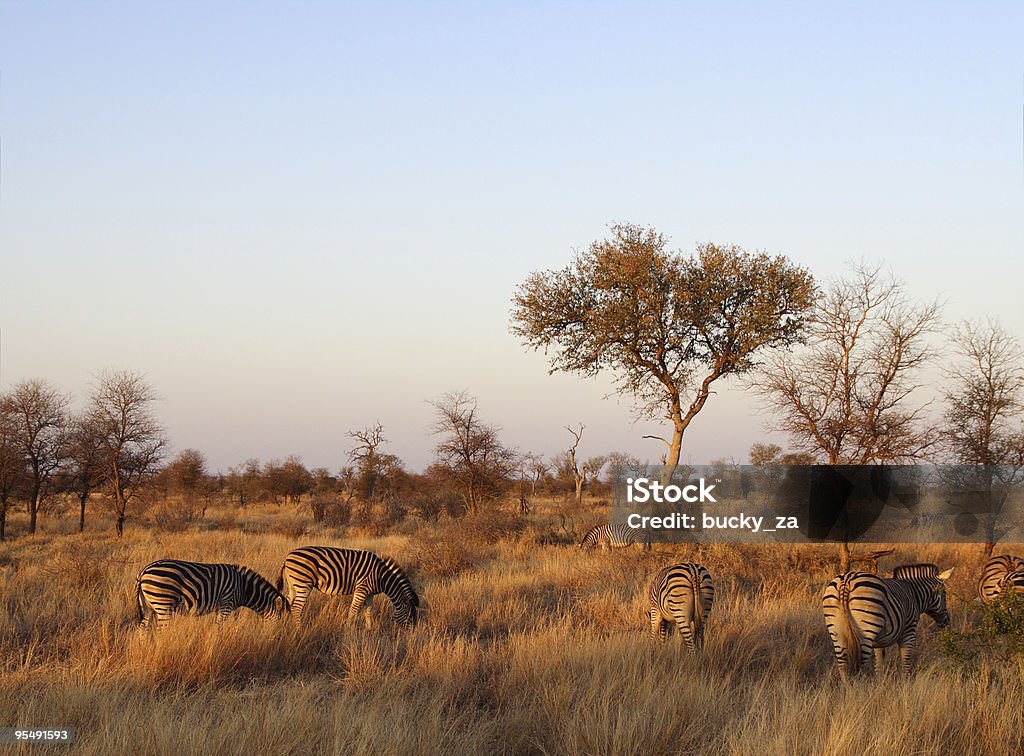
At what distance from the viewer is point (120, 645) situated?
9.02 m

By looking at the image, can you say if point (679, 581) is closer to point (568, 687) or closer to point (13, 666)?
point (568, 687)

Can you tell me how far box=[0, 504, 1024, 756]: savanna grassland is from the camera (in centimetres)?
568

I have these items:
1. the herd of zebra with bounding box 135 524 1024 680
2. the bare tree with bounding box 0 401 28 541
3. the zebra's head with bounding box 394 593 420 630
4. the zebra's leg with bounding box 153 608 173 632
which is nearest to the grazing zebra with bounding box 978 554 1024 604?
the herd of zebra with bounding box 135 524 1024 680

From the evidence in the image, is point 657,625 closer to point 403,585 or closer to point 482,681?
point 482,681

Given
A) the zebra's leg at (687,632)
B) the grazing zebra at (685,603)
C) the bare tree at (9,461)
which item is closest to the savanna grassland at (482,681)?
the zebra's leg at (687,632)

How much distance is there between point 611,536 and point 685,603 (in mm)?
13451

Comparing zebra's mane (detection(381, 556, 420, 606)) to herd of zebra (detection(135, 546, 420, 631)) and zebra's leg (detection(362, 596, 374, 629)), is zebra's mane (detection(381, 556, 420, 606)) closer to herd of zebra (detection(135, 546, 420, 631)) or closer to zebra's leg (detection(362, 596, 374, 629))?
herd of zebra (detection(135, 546, 420, 631))

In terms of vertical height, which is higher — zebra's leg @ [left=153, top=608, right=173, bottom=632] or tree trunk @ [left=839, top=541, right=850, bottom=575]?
tree trunk @ [left=839, top=541, right=850, bottom=575]

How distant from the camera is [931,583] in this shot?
10.6 meters

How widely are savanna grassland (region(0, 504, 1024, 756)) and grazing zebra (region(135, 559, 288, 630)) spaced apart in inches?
29.3

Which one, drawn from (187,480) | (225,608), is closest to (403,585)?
(225,608)

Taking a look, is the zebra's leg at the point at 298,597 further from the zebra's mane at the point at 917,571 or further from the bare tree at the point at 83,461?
the bare tree at the point at 83,461

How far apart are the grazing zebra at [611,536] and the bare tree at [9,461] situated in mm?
18279

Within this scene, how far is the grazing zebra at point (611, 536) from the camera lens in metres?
21.6
